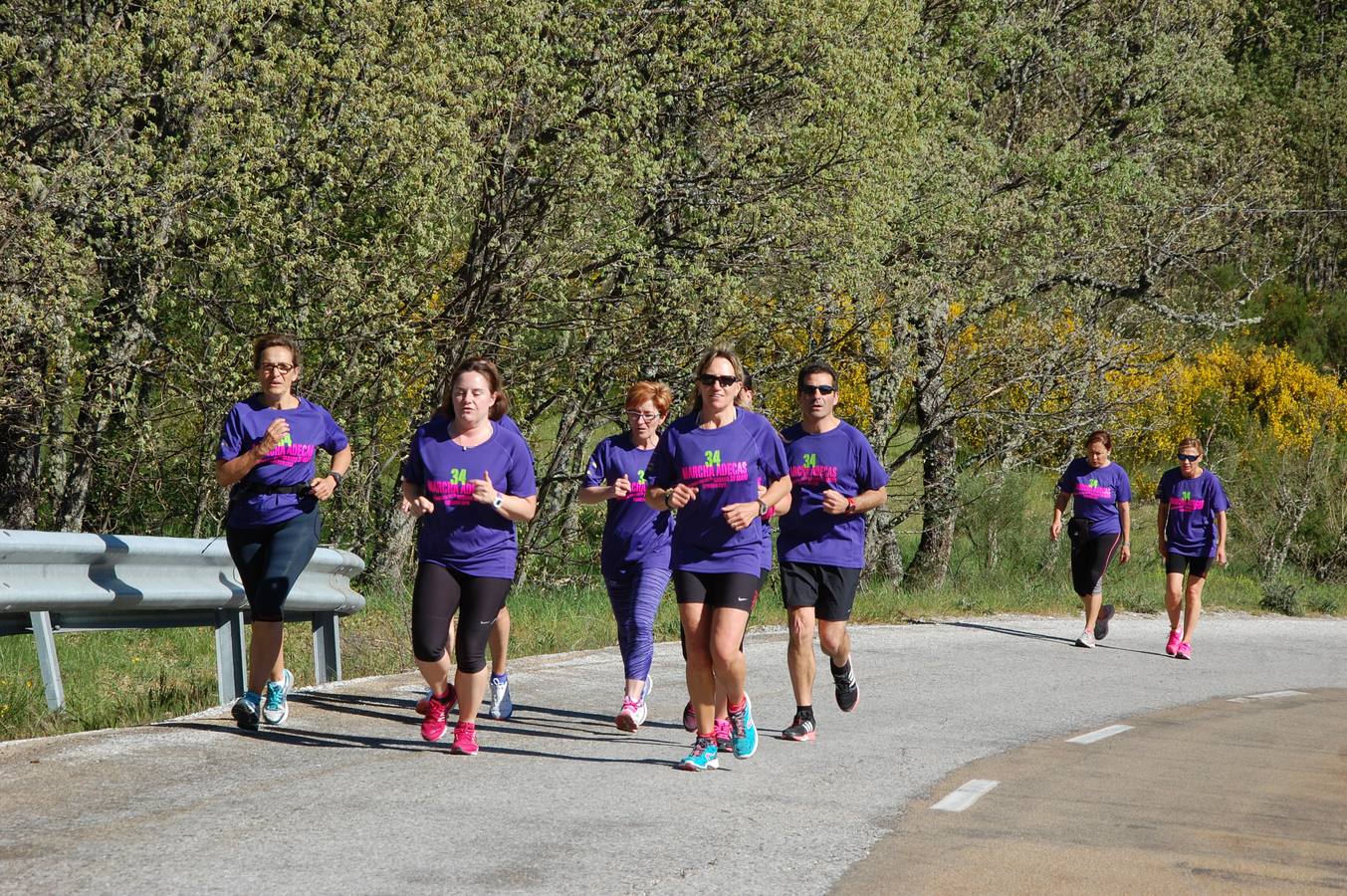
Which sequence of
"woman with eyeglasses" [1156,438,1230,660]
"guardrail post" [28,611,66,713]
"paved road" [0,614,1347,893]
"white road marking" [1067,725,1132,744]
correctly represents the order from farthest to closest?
"woman with eyeglasses" [1156,438,1230,660] → "white road marking" [1067,725,1132,744] → "guardrail post" [28,611,66,713] → "paved road" [0,614,1347,893]

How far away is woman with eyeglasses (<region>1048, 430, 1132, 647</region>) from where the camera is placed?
1495cm

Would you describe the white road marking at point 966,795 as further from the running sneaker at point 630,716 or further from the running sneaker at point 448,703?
the running sneaker at point 448,703

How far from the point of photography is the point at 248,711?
7.67 m

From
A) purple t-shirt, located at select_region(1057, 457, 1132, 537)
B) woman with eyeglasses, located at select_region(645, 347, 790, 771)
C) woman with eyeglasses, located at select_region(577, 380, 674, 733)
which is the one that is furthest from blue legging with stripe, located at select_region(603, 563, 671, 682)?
purple t-shirt, located at select_region(1057, 457, 1132, 537)

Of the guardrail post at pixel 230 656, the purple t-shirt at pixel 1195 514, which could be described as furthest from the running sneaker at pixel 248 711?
the purple t-shirt at pixel 1195 514

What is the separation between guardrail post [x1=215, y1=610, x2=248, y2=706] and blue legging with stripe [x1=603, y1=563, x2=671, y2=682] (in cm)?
206

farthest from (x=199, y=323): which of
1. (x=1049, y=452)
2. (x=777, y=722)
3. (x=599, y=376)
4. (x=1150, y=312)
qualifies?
(x=1150, y=312)

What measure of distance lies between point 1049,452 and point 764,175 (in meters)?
9.21

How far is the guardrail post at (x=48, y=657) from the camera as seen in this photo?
7496 mm

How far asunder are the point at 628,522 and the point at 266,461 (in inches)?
79.9

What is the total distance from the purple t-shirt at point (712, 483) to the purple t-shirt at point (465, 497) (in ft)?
2.37

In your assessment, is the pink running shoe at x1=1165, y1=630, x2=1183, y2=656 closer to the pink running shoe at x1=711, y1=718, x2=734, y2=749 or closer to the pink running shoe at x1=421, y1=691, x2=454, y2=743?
the pink running shoe at x1=711, y1=718, x2=734, y2=749

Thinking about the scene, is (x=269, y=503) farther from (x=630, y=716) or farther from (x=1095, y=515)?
(x=1095, y=515)

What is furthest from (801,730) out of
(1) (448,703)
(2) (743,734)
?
(1) (448,703)
